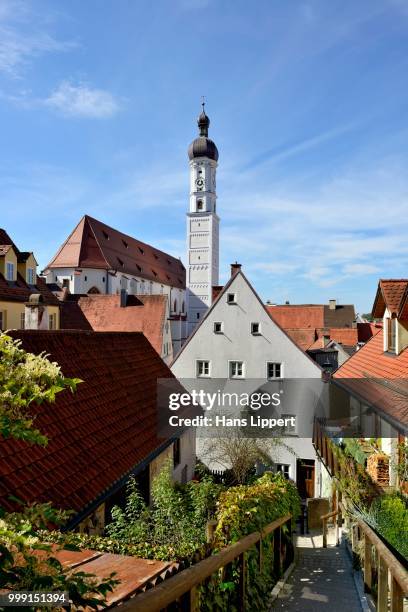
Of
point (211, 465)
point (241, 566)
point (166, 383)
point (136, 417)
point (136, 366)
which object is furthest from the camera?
point (211, 465)

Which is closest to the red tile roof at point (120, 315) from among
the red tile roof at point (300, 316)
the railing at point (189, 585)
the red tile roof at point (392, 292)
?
the red tile roof at point (392, 292)

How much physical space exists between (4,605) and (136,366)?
10.7 m

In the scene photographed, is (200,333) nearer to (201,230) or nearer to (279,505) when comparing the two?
(279,505)

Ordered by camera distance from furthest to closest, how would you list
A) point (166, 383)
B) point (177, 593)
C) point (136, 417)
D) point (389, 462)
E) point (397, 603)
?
point (166, 383), point (136, 417), point (389, 462), point (397, 603), point (177, 593)

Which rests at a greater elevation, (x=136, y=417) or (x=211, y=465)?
(x=136, y=417)

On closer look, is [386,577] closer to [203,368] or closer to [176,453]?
[176,453]

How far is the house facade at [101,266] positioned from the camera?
195 feet

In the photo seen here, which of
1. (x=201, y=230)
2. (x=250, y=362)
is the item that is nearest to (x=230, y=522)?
(x=250, y=362)

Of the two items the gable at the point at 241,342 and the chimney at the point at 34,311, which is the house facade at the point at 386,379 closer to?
the gable at the point at 241,342

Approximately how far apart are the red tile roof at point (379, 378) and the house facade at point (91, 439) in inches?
190

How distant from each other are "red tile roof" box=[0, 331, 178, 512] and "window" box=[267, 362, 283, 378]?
8359 mm

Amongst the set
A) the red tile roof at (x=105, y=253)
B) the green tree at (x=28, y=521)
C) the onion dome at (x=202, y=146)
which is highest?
the onion dome at (x=202, y=146)

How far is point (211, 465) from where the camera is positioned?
63.8 ft

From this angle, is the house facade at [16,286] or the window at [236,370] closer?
the window at [236,370]
